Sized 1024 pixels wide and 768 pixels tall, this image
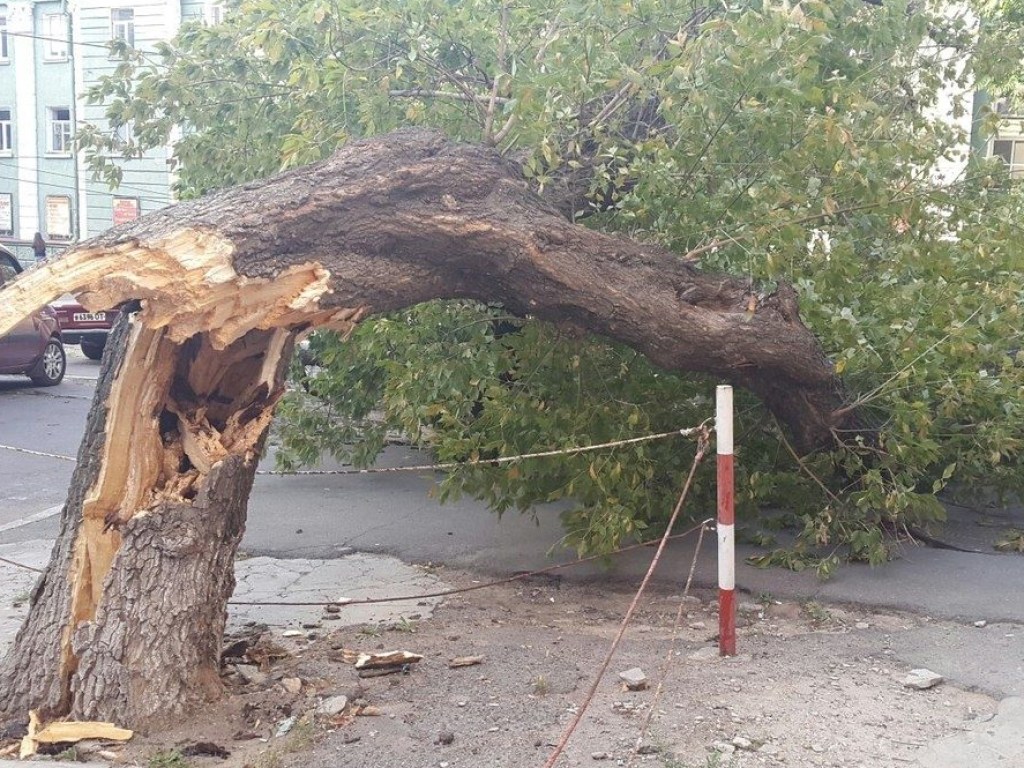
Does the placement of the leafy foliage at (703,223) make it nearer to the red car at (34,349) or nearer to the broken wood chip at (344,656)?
the broken wood chip at (344,656)

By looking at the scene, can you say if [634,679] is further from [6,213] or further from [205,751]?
[6,213]

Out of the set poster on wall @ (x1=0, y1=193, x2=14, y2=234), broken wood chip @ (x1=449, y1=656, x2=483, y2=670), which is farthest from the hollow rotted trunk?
poster on wall @ (x1=0, y1=193, x2=14, y2=234)

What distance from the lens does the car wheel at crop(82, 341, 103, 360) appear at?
1956 cm

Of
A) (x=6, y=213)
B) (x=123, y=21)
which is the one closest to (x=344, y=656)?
(x=123, y=21)

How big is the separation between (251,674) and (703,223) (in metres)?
3.28

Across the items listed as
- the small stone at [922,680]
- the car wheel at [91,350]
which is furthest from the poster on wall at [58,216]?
the small stone at [922,680]

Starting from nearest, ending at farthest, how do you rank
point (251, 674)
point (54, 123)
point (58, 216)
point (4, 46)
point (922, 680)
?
point (922, 680) → point (251, 674) → point (4, 46) → point (54, 123) → point (58, 216)

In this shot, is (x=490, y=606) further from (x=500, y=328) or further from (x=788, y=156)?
(x=788, y=156)

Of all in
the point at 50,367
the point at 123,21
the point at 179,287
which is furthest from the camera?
the point at 123,21

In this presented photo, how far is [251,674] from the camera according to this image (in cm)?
476

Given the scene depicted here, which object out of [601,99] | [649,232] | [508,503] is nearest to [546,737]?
[508,503]

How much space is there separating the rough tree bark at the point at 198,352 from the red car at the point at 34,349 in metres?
10.9

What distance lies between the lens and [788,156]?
5652 millimetres

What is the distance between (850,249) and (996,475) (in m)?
1.99
